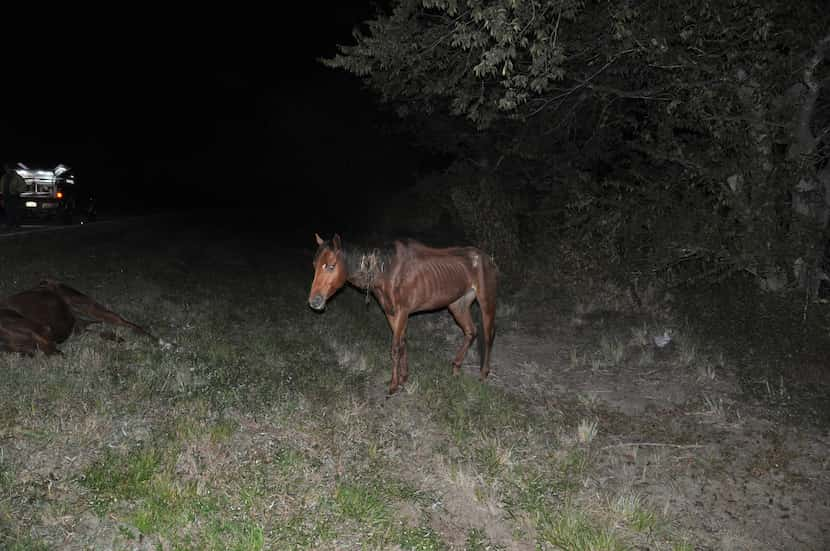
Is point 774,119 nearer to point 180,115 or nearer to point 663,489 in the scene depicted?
point 663,489

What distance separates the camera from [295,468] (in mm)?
5000

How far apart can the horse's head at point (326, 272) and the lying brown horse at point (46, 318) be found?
3.05m

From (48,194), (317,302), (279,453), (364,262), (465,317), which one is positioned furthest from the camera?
(48,194)

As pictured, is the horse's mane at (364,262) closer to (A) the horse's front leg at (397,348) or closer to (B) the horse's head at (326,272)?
(B) the horse's head at (326,272)

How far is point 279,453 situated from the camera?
17.1 ft

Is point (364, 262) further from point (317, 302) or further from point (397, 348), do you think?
point (397, 348)

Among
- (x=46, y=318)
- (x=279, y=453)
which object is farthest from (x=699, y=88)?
(x=46, y=318)

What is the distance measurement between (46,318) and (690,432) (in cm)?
822

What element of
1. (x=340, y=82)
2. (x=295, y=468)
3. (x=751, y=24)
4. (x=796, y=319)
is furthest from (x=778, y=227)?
(x=340, y=82)

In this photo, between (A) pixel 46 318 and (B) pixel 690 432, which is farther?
(A) pixel 46 318

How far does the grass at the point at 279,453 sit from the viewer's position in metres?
4.24

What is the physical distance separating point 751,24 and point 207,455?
9297 millimetres

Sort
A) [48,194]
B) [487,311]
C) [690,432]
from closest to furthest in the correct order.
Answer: [690,432]
[487,311]
[48,194]

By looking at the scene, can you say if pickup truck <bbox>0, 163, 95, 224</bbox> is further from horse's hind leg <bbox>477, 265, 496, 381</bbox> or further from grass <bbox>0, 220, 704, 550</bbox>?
horse's hind leg <bbox>477, 265, 496, 381</bbox>
